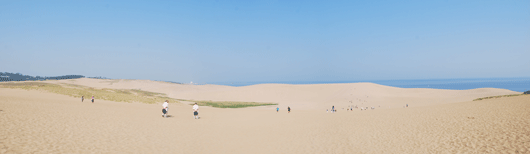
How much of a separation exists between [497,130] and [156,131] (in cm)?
1917

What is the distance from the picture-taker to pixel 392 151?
39.5 feet

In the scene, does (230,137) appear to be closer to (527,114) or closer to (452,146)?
(452,146)

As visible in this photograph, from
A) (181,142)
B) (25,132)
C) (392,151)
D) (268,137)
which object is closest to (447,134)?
(392,151)

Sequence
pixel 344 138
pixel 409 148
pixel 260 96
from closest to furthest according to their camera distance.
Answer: pixel 409 148 → pixel 344 138 → pixel 260 96

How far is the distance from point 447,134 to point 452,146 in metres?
2.37

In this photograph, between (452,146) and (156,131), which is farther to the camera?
(156,131)

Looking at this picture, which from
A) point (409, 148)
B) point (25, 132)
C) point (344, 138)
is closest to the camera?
point (25, 132)

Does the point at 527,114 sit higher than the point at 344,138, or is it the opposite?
the point at 527,114

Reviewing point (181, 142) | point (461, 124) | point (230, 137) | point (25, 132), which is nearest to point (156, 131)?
point (181, 142)

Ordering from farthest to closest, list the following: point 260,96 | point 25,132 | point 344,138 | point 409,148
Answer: point 260,96 < point 344,138 < point 409,148 < point 25,132

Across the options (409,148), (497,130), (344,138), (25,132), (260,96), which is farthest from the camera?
(260,96)

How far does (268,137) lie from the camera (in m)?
15.7

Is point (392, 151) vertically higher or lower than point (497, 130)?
lower

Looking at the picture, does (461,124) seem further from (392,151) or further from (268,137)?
(268,137)
